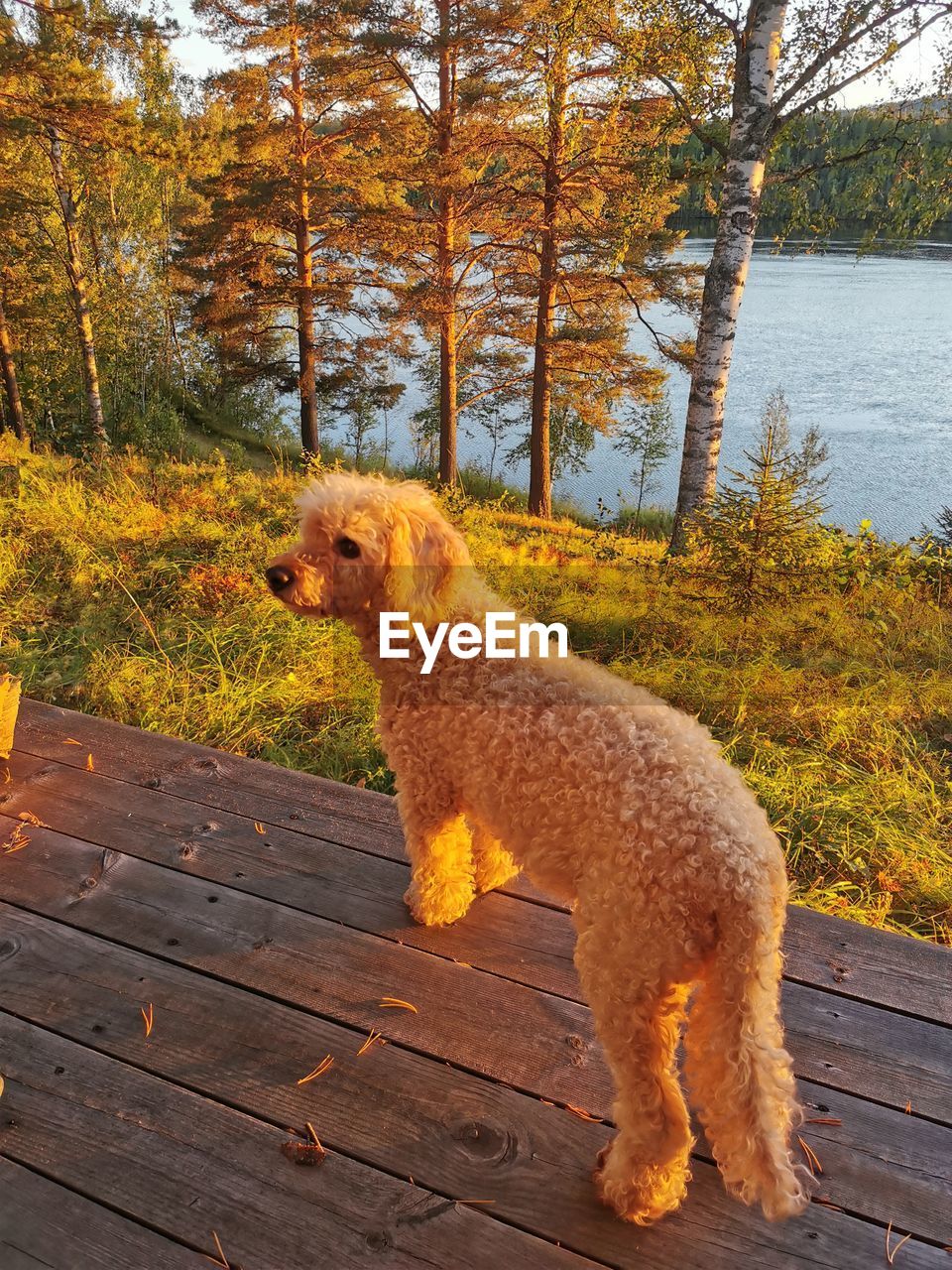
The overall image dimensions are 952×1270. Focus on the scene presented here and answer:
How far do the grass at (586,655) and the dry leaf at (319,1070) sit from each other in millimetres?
1769

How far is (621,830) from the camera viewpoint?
63.5 inches

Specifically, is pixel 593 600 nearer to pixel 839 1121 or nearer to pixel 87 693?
pixel 87 693

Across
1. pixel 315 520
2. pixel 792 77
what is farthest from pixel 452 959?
pixel 792 77

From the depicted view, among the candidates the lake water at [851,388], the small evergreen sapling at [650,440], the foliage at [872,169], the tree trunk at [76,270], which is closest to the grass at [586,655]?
the foliage at [872,169]

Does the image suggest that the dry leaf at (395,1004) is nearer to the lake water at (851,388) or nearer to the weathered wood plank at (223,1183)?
the weathered wood plank at (223,1183)

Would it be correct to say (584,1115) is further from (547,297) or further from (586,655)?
(547,297)

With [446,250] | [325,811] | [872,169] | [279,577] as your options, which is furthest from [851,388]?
[279,577]

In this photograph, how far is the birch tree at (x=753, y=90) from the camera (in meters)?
7.46

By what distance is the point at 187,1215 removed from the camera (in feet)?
5.34

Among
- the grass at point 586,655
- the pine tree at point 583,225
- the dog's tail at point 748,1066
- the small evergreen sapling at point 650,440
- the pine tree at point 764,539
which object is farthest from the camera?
the small evergreen sapling at point 650,440

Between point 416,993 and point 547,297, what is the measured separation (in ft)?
51.6

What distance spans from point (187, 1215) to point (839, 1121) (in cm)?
149

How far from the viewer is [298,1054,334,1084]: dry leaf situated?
193 centimetres

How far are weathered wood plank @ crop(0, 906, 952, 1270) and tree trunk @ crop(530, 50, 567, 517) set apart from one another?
13.2m
